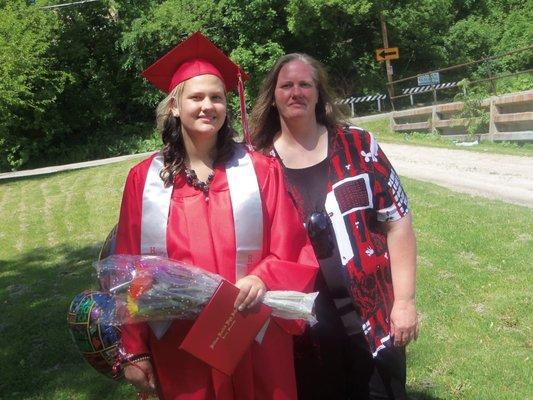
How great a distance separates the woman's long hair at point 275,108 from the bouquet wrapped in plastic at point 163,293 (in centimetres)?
86

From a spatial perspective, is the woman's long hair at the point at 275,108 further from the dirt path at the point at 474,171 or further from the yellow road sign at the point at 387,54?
the yellow road sign at the point at 387,54

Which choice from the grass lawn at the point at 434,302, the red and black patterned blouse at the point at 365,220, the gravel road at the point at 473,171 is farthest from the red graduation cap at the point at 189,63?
the gravel road at the point at 473,171

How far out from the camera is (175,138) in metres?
2.27

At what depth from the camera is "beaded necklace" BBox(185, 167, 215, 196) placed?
2.17 metres

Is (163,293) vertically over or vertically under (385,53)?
under

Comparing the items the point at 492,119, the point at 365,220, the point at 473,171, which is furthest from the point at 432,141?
the point at 365,220

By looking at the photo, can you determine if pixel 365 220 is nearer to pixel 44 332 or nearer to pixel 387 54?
pixel 44 332

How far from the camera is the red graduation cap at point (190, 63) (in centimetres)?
225

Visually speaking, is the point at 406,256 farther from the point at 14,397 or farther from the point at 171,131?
the point at 14,397

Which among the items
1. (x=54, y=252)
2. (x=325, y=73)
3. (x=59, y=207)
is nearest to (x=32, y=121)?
(x=59, y=207)

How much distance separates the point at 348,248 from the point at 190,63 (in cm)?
93

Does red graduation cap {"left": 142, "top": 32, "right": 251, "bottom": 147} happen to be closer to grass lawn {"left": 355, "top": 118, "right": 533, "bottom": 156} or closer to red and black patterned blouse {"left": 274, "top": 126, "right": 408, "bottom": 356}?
red and black patterned blouse {"left": 274, "top": 126, "right": 408, "bottom": 356}

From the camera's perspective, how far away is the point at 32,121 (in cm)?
2688

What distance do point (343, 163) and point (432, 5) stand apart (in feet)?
92.0
